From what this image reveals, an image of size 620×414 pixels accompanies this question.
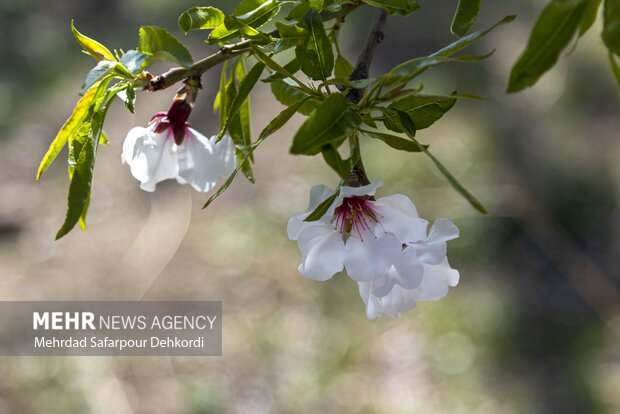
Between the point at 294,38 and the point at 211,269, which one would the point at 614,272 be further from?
the point at 294,38

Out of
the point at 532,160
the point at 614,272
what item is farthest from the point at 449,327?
the point at 532,160

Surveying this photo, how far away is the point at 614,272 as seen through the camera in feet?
6.58

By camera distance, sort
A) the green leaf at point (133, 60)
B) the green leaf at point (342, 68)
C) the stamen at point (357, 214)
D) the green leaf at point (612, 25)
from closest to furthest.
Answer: the green leaf at point (612, 25), the green leaf at point (133, 60), the stamen at point (357, 214), the green leaf at point (342, 68)

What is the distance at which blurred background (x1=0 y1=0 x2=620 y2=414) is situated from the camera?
179cm

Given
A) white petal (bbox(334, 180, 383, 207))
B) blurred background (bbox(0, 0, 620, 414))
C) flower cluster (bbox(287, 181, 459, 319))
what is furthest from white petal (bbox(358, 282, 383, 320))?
blurred background (bbox(0, 0, 620, 414))

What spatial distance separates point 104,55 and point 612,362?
1775mm

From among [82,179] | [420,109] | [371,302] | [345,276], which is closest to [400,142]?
[420,109]

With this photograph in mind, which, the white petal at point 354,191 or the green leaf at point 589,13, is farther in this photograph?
the white petal at point 354,191

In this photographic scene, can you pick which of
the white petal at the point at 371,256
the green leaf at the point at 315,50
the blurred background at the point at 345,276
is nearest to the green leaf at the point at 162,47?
the green leaf at the point at 315,50

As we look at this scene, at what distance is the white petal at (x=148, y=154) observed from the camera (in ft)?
1.98

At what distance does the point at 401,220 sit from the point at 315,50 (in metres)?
0.16

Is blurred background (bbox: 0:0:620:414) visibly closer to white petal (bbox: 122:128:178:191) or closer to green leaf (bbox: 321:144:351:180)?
white petal (bbox: 122:128:178:191)

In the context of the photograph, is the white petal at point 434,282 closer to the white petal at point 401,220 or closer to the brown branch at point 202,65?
the white petal at point 401,220

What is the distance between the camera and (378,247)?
490 mm
